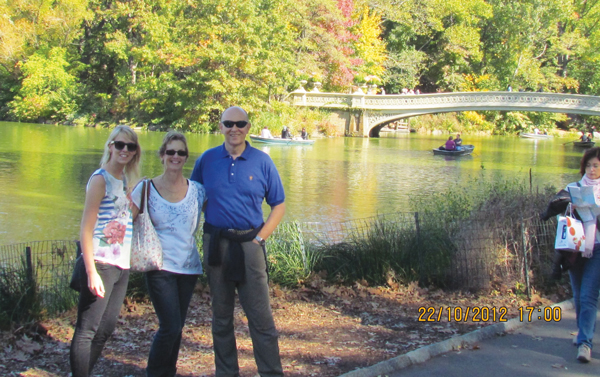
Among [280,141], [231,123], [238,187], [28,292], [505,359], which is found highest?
[231,123]

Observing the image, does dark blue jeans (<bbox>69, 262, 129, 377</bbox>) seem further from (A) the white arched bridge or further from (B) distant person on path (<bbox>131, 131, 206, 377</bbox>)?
(A) the white arched bridge

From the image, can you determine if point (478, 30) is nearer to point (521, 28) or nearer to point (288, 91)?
point (521, 28)

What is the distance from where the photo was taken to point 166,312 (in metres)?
4.28

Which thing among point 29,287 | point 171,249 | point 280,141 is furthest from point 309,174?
point 171,249

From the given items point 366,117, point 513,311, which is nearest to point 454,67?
point 366,117

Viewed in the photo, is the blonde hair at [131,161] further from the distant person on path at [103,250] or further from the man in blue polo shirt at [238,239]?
the man in blue polo shirt at [238,239]

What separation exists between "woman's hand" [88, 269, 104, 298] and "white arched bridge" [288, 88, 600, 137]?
141ft

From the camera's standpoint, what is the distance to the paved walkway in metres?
4.94

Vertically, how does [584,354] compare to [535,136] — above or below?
below

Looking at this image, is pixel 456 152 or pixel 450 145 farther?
pixel 450 145
